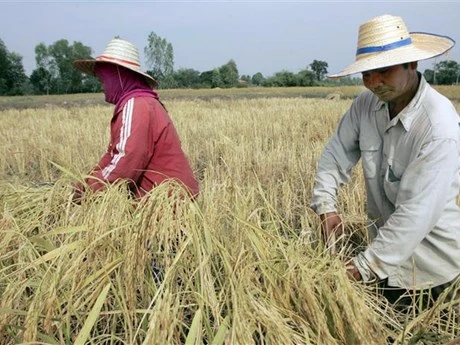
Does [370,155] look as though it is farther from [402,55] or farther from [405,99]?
[402,55]

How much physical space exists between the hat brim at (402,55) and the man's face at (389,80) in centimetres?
4

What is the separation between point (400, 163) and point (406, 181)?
170 mm

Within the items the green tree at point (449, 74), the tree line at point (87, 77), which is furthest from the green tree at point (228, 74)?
the green tree at point (449, 74)

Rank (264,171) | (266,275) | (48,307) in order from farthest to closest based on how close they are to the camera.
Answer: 1. (264,171)
2. (266,275)
3. (48,307)

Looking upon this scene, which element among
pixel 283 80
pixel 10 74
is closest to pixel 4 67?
pixel 10 74

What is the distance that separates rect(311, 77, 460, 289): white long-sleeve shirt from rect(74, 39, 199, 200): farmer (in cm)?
71

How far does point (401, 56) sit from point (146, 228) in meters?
1.00

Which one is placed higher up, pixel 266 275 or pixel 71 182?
pixel 71 182

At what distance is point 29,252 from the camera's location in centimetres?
122

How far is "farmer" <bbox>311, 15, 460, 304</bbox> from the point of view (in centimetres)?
135

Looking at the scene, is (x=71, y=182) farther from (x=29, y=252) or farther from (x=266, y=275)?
(x=266, y=275)

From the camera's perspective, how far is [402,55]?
1429 millimetres

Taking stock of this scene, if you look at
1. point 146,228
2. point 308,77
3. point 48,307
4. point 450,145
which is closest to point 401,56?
point 450,145

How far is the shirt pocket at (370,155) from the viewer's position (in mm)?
1704
